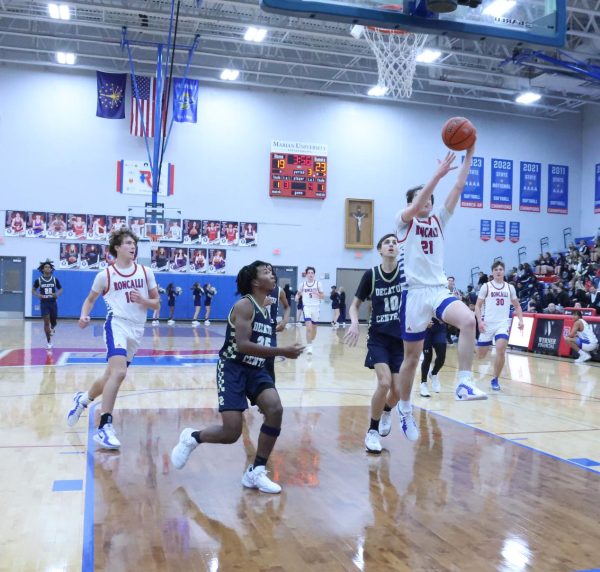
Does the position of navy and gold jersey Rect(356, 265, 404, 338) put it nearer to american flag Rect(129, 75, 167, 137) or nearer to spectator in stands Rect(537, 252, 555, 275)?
american flag Rect(129, 75, 167, 137)

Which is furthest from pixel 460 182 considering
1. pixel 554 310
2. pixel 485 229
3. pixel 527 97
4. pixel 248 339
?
pixel 485 229

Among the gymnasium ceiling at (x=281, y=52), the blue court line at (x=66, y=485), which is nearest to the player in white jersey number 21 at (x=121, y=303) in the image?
the blue court line at (x=66, y=485)

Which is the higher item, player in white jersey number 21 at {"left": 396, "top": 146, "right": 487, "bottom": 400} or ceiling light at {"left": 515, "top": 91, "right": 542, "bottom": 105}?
ceiling light at {"left": 515, "top": 91, "right": 542, "bottom": 105}

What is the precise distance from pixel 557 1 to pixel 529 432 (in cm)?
382

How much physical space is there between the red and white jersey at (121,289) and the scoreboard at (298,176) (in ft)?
61.4

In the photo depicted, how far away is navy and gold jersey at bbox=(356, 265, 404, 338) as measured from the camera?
213 inches

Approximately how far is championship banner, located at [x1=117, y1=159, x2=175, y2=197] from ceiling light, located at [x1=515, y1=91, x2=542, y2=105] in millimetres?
12708

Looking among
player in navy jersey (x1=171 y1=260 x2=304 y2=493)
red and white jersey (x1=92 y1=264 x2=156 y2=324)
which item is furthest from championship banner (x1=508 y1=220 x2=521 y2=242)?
player in navy jersey (x1=171 y1=260 x2=304 y2=493)

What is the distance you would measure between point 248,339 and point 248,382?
1.20ft

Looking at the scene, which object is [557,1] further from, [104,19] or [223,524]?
[104,19]

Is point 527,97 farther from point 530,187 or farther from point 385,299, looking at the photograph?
point 385,299

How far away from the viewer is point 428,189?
450 centimetres

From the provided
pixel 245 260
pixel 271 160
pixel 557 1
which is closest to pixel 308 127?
pixel 271 160

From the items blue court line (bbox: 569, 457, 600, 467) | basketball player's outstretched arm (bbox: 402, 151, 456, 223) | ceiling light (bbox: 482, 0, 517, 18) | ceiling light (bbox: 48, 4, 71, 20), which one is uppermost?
ceiling light (bbox: 48, 4, 71, 20)
